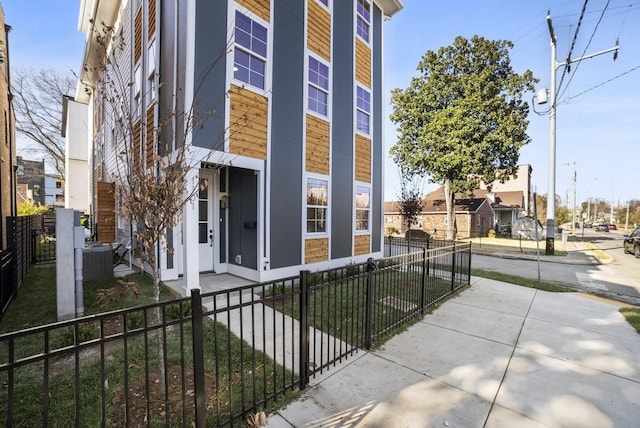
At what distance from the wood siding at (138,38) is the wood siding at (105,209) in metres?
3.74

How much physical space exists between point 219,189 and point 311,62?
425 centimetres

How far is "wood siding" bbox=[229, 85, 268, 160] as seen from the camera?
5992mm

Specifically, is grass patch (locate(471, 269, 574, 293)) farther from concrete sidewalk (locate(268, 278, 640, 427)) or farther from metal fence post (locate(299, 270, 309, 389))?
metal fence post (locate(299, 270, 309, 389))

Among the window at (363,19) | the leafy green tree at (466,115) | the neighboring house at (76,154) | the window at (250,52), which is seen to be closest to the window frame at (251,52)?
the window at (250,52)

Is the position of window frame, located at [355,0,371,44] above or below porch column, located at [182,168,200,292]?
above

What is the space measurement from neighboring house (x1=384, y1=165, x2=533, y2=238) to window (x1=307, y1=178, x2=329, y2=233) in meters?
16.5

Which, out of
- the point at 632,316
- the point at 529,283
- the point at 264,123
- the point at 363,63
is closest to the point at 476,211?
the point at 529,283

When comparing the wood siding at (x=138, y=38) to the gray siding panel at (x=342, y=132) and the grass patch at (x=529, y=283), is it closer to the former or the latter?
the gray siding panel at (x=342, y=132)

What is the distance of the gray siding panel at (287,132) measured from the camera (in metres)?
6.82

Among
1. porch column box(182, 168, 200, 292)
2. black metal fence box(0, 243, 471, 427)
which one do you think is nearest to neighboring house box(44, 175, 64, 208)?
porch column box(182, 168, 200, 292)

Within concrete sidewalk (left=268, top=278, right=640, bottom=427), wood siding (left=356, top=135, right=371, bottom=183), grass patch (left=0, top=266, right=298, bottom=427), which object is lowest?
concrete sidewalk (left=268, top=278, right=640, bottom=427)

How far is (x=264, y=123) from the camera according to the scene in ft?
21.6

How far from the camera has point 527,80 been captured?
20344 mm

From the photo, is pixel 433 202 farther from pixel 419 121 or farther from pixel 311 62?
pixel 311 62
